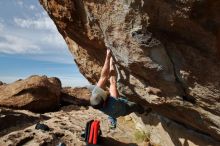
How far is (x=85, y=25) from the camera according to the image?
31.2 ft

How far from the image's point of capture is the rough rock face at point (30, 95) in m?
17.7

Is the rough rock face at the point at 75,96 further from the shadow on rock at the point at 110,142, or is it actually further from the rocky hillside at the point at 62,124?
the shadow on rock at the point at 110,142

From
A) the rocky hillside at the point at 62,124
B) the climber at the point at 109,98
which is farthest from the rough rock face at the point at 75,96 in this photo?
the climber at the point at 109,98

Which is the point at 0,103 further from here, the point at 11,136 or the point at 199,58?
the point at 199,58

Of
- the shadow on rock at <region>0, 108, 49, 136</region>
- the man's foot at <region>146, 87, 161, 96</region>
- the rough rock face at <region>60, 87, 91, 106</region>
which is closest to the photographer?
the man's foot at <region>146, 87, 161, 96</region>

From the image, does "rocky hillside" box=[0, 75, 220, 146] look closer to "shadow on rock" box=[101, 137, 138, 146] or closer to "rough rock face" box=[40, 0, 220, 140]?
"shadow on rock" box=[101, 137, 138, 146]

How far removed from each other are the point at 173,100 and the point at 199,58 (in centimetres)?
181

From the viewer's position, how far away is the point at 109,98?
9.49 meters

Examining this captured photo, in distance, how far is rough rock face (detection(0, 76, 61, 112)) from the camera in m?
17.7

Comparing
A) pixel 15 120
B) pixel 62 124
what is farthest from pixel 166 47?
pixel 15 120

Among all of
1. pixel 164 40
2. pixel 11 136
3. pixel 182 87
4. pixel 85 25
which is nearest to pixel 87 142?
pixel 11 136

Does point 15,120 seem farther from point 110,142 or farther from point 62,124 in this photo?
point 110,142

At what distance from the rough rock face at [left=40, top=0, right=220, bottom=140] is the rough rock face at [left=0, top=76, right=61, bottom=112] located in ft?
29.6

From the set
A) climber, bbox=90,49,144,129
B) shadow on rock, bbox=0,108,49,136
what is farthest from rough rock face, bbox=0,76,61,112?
climber, bbox=90,49,144,129
